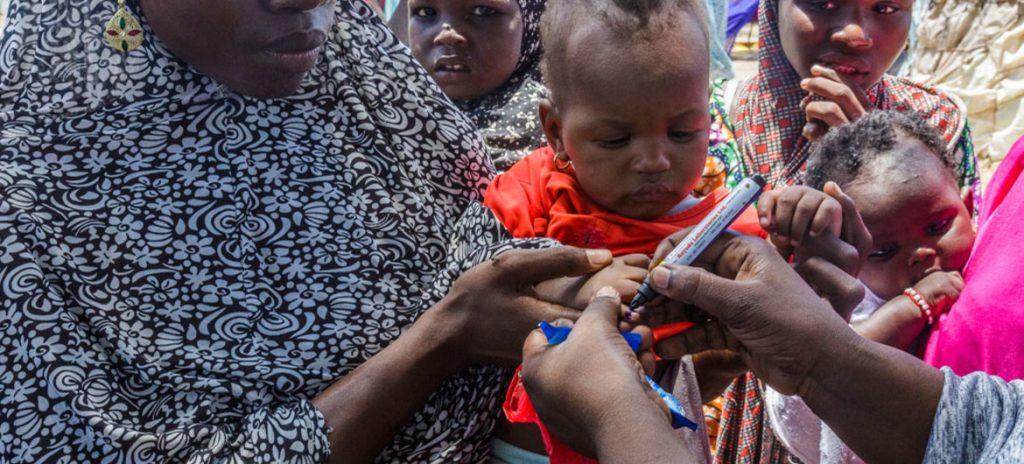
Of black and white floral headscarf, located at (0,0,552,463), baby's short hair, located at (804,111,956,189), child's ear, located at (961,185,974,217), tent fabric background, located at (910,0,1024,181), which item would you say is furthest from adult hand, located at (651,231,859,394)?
tent fabric background, located at (910,0,1024,181)

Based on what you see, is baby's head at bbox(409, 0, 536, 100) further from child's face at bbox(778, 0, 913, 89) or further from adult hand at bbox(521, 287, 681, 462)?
adult hand at bbox(521, 287, 681, 462)

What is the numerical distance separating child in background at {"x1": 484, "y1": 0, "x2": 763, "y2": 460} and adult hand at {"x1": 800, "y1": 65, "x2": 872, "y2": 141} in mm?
885

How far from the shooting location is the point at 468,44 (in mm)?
3311

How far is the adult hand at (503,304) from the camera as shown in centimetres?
215

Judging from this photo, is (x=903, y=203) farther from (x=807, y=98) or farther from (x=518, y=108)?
(x=518, y=108)

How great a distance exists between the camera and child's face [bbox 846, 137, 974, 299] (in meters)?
2.50

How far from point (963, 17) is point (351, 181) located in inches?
385

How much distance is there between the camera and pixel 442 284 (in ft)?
7.57

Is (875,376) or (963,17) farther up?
(875,376)

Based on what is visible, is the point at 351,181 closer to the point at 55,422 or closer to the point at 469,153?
the point at 469,153

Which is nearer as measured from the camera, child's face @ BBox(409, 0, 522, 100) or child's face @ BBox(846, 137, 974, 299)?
child's face @ BBox(846, 137, 974, 299)

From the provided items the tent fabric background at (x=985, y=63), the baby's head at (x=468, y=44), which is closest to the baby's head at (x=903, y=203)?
the baby's head at (x=468, y=44)

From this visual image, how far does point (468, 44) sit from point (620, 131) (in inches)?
45.3

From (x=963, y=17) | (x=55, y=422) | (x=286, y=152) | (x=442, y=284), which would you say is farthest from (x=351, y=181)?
(x=963, y=17)
